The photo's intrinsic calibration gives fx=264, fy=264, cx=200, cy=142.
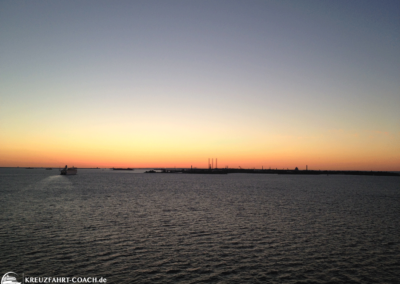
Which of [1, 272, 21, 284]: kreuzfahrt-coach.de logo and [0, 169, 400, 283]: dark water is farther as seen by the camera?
[0, 169, 400, 283]: dark water

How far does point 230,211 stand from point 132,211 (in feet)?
50.4

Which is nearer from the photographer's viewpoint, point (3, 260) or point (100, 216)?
point (3, 260)

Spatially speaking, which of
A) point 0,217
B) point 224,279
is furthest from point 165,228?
point 0,217

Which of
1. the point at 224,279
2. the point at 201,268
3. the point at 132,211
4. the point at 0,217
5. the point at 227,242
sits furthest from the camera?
the point at 132,211

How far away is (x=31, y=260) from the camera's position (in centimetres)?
1947

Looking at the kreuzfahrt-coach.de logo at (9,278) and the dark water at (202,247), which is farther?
the dark water at (202,247)

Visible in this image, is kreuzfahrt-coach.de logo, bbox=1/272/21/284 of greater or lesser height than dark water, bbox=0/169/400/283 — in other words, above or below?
above

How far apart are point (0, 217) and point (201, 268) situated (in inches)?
1204

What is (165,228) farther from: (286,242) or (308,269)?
(308,269)

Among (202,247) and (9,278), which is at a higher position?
(9,278)

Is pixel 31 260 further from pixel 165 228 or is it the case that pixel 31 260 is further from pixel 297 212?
pixel 297 212

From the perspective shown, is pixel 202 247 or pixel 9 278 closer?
pixel 9 278

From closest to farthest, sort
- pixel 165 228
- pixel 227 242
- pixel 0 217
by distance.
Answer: pixel 227 242, pixel 165 228, pixel 0 217

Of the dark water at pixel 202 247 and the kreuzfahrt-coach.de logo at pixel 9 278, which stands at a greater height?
the kreuzfahrt-coach.de logo at pixel 9 278
